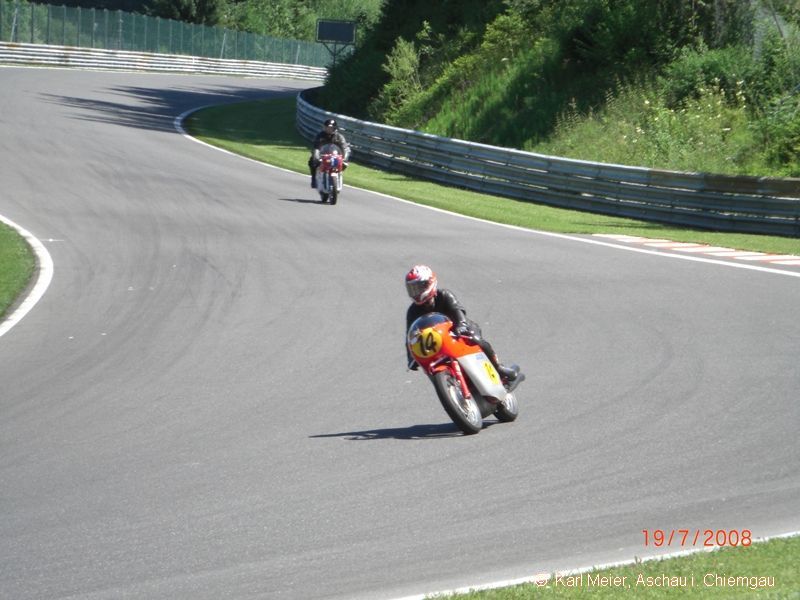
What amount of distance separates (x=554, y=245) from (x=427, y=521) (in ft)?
43.3

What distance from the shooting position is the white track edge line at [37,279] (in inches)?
540

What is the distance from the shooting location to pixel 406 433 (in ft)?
30.5

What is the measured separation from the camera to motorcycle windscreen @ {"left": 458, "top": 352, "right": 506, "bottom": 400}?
31.0 ft

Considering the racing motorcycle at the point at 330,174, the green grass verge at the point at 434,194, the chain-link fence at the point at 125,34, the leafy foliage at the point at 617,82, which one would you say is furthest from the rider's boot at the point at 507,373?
the chain-link fence at the point at 125,34

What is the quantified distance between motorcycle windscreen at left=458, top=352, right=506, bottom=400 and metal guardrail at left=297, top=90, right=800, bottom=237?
1423cm

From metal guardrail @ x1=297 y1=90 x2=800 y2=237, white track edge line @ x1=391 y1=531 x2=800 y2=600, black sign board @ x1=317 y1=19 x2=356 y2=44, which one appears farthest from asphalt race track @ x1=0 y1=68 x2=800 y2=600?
black sign board @ x1=317 y1=19 x2=356 y2=44

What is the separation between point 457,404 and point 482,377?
1.10ft

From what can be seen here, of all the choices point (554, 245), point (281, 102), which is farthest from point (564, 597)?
point (281, 102)

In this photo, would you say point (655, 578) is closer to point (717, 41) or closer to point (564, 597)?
point (564, 597)

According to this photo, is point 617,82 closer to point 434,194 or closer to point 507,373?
point 434,194

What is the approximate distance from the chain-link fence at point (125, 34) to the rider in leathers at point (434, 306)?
56.7 metres

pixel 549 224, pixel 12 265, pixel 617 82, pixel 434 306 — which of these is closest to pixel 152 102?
pixel 617 82

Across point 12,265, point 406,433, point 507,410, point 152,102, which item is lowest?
point 152,102

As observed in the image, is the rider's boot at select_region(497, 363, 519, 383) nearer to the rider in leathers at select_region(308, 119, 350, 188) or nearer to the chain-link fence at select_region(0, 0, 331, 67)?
the rider in leathers at select_region(308, 119, 350, 188)
